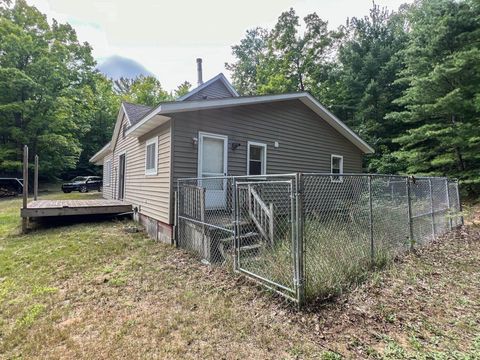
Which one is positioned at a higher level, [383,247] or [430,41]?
[430,41]

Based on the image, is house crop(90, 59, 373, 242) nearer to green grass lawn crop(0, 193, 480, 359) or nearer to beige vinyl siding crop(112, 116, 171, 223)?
beige vinyl siding crop(112, 116, 171, 223)

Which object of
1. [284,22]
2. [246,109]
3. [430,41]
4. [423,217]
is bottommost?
[423,217]

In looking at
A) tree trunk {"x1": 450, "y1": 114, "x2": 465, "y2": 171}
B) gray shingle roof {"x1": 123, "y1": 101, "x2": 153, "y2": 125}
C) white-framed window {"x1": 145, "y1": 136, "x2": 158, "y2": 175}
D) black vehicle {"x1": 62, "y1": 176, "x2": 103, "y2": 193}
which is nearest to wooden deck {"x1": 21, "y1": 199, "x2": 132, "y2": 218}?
white-framed window {"x1": 145, "y1": 136, "x2": 158, "y2": 175}

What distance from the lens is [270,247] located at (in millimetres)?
4305

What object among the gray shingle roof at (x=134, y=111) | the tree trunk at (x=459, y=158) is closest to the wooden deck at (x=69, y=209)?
the gray shingle roof at (x=134, y=111)

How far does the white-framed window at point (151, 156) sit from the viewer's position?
23.4 ft

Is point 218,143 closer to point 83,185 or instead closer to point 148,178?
point 148,178

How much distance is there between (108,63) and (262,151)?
37374 millimetres

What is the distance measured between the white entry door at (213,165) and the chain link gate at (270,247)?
162 cm

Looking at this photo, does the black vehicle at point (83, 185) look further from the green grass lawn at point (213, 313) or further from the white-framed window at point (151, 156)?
the green grass lawn at point (213, 313)

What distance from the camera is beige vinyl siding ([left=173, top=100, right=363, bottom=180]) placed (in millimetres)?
6367

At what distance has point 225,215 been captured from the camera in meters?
5.95

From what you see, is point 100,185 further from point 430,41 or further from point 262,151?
point 430,41

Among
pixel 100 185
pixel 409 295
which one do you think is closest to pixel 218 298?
pixel 409 295
